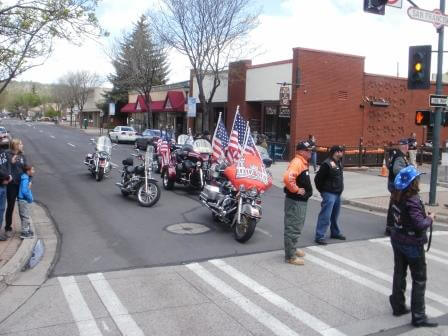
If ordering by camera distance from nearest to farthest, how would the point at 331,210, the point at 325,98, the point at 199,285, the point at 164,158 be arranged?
the point at 199,285 → the point at 331,210 → the point at 164,158 → the point at 325,98

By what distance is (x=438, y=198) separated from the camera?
1462 cm

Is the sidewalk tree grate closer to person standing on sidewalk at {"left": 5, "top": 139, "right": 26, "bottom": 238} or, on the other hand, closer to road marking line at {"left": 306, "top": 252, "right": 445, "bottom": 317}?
road marking line at {"left": 306, "top": 252, "right": 445, "bottom": 317}

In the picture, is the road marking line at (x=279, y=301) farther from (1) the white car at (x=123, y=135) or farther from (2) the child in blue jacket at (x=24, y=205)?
(1) the white car at (x=123, y=135)

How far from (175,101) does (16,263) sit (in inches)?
1379

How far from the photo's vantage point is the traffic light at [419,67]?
12.4 m

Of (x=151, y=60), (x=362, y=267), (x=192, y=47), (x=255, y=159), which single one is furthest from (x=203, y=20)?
(x=362, y=267)

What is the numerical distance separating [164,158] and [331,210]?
773 cm

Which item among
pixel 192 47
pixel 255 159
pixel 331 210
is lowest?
pixel 331 210

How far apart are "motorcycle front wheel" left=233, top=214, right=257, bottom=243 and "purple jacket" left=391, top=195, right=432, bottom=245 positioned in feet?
11.3

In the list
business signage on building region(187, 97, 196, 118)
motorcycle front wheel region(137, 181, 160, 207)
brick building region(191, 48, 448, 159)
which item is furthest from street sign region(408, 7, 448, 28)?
business signage on building region(187, 97, 196, 118)

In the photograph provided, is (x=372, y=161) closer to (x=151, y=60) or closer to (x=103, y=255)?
(x=103, y=255)

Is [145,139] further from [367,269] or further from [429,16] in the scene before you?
[367,269]

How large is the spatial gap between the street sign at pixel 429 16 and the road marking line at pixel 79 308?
9.33 meters

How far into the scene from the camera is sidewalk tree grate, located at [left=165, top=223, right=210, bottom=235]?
9422 mm
